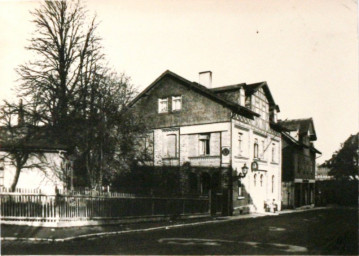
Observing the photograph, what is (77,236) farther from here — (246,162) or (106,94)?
(246,162)

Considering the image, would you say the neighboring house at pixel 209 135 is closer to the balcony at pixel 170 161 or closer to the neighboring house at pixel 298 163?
the balcony at pixel 170 161

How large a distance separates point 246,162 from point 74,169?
12999 millimetres

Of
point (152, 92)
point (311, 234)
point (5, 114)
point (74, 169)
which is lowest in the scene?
point (311, 234)

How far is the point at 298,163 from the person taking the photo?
4444cm

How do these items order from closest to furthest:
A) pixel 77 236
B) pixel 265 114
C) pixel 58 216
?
pixel 77 236, pixel 58 216, pixel 265 114

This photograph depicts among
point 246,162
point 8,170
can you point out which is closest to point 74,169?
point 8,170

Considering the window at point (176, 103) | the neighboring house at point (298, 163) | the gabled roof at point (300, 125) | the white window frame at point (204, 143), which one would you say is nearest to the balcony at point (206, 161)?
the white window frame at point (204, 143)

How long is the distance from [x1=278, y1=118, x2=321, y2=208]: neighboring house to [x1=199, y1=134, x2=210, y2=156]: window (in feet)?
43.0

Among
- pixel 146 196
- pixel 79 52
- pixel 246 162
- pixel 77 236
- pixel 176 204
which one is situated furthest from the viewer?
pixel 246 162

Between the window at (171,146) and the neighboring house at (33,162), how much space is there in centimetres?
971

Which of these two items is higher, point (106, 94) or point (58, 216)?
point (106, 94)

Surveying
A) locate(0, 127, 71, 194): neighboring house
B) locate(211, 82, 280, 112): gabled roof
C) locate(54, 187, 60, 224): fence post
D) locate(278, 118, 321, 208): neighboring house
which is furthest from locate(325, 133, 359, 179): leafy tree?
locate(54, 187, 60, 224): fence post

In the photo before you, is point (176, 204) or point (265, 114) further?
point (265, 114)

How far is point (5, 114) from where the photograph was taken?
21016 millimetres
